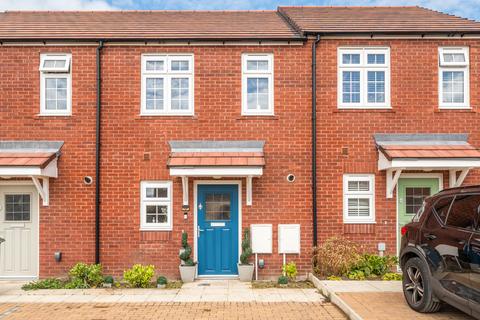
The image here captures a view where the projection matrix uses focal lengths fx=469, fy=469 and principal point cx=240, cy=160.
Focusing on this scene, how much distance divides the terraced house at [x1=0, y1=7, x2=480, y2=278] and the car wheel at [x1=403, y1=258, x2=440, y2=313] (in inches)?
125

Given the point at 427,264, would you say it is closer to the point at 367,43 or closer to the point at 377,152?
the point at 377,152

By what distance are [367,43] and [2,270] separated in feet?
31.5

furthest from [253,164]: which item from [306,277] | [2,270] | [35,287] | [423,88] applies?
[2,270]

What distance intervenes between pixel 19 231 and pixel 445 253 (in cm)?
869

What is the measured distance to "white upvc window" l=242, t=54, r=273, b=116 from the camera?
34.9 ft

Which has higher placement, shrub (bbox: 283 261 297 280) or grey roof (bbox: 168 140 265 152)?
grey roof (bbox: 168 140 265 152)

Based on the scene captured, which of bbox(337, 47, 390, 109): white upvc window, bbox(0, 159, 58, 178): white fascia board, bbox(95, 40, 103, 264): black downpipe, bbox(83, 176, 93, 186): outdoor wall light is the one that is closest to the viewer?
bbox(0, 159, 58, 178): white fascia board

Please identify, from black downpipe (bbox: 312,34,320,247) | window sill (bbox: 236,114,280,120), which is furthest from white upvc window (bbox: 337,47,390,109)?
window sill (bbox: 236,114,280,120)

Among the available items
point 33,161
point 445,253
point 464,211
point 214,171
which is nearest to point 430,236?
point 445,253

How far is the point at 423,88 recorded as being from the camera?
417 inches

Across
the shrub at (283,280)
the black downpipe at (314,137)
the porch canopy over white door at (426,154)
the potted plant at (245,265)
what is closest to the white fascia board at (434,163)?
the porch canopy over white door at (426,154)

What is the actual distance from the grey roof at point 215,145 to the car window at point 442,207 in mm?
4354

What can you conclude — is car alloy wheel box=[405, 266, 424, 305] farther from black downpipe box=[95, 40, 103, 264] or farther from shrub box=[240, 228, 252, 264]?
black downpipe box=[95, 40, 103, 264]

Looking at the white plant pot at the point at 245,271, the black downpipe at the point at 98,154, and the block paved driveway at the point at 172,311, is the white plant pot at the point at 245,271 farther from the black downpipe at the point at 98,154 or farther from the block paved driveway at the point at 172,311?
the black downpipe at the point at 98,154
